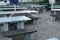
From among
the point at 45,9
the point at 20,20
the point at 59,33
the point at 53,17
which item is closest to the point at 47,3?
the point at 45,9

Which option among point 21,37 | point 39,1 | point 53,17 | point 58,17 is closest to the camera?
point 21,37

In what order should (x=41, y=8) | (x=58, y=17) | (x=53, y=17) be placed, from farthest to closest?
(x=41, y=8), (x=58, y=17), (x=53, y=17)

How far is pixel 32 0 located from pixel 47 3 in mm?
2863

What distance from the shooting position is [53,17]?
28.8 ft

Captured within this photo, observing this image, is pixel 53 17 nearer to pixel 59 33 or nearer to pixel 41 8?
pixel 59 33

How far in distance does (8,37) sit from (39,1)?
10913 mm

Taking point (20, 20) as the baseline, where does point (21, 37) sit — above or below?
below

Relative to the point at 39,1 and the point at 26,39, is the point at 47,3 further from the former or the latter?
the point at 26,39

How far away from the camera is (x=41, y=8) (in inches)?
499

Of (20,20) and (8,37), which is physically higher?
(20,20)

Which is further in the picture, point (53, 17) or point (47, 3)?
point (47, 3)

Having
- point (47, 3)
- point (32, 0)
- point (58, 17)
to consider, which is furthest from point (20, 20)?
point (32, 0)

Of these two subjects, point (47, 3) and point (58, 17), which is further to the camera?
point (47, 3)

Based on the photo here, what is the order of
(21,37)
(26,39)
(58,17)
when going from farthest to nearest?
1. (58,17)
2. (21,37)
3. (26,39)
